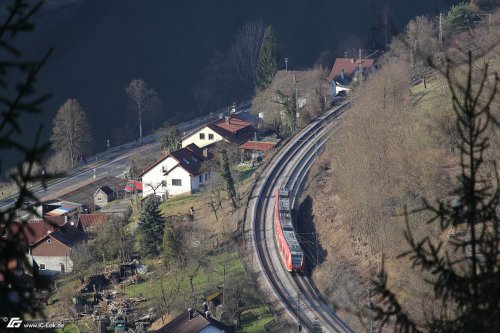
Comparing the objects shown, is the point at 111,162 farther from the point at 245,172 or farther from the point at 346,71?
the point at 346,71

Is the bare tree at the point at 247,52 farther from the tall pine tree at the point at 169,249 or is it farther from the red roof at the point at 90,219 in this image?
the tall pine tree at the point at 169,249

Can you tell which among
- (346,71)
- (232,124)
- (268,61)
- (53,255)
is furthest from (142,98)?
(53,255)

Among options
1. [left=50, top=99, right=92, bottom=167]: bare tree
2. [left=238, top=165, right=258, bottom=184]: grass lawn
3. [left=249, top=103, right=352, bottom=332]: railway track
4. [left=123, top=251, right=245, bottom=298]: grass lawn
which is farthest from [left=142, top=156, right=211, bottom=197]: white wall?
[left=123, top=251, right=245, bottom=298]: grass lawn

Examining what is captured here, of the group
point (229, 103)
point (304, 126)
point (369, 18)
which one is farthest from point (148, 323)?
point (369, 18)

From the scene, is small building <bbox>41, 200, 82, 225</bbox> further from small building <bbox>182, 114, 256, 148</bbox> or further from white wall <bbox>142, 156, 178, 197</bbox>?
small building <bbox>182, 114, 256, 148</bbox>

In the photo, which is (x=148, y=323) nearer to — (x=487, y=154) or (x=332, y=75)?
(x=487, y=154)
